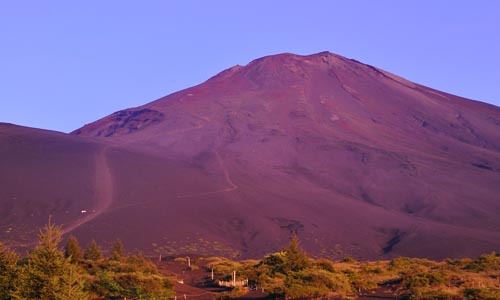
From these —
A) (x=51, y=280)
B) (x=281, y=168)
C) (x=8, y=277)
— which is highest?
(x=281, y=168)

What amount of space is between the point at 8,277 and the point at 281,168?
190 ft

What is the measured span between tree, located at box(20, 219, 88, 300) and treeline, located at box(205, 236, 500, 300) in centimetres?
653

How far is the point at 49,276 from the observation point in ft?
43.8

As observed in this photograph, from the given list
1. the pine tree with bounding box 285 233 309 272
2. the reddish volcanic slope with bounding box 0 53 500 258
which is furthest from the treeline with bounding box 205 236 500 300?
the reddish volcanic slope with bounding box 0 53 500 258

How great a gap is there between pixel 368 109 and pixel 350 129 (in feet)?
29.1

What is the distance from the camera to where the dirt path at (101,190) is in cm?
4891

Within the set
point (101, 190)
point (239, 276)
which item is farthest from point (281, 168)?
point (239, 276)

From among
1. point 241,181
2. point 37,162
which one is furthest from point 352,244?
point 37,162

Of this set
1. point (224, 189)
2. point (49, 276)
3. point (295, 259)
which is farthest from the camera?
point (224, 189)

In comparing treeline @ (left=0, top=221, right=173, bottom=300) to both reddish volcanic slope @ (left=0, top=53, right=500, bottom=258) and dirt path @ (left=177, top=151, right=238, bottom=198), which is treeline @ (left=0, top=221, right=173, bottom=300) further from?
dirt path @ (left=177, top=151, right=238, bottom=198)

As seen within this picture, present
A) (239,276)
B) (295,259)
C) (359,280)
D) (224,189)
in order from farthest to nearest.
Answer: (224,189) < (239,276) < (295,259) < (359,280)

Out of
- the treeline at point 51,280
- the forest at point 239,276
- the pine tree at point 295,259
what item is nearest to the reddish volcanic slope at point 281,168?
the forest at point 239,276

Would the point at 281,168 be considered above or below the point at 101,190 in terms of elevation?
above

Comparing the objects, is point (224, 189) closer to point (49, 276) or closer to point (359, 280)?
point (359, 280)
